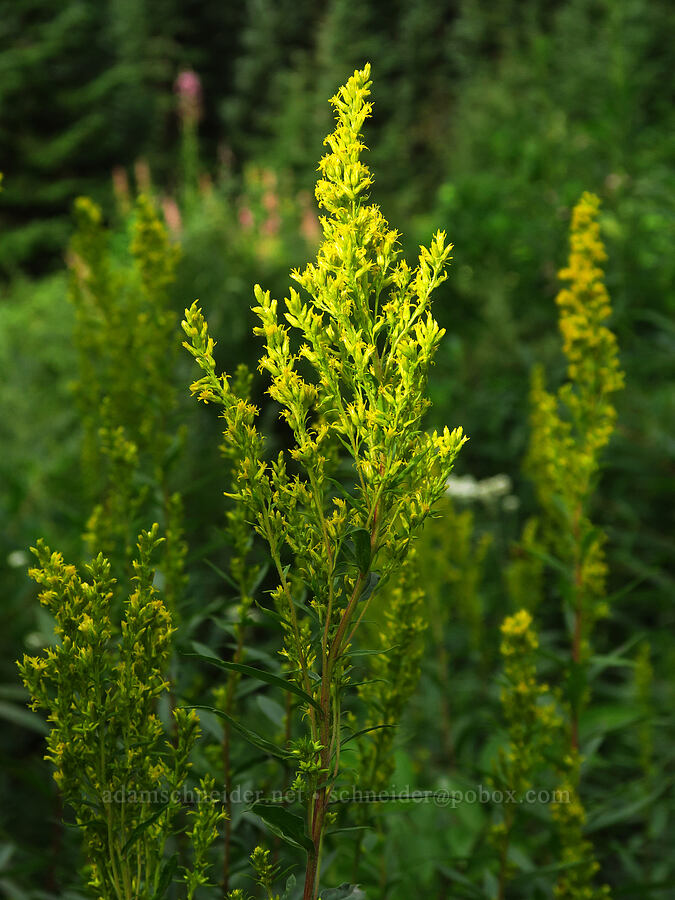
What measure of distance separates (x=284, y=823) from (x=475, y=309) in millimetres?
4115

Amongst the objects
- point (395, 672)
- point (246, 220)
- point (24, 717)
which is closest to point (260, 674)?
point (395, 672)

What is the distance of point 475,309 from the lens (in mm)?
4641

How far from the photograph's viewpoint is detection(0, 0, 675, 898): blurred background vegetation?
7.17ft

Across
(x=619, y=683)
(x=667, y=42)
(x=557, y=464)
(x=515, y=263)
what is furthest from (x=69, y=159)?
(x=557, y=464)

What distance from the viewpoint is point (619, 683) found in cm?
340

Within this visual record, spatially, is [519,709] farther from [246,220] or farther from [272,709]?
[246,220]

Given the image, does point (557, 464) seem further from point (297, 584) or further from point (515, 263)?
point (515, 263)

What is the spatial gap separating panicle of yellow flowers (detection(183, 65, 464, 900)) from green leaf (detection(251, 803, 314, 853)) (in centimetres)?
2

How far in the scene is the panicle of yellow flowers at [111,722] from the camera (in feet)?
2.57

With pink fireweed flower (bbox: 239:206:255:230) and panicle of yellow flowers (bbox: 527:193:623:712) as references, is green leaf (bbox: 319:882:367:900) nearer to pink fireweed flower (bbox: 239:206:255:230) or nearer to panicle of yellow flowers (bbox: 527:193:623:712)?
panicle of yellow flowers (bbox: 527:193:623:712)

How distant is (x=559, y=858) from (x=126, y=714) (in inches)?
40.4

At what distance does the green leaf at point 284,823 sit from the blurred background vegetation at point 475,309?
23.4 inches

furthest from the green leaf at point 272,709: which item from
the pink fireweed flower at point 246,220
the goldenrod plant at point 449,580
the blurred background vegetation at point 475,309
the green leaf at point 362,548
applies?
the pink fireweed flower at point 246,220

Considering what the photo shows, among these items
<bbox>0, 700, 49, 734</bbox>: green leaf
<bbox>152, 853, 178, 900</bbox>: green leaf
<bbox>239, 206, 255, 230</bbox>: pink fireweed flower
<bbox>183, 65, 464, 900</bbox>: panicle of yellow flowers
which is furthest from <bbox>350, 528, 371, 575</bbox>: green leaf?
<bbox>239, 206, 255, 230</bbox>: pink fireweed flower
